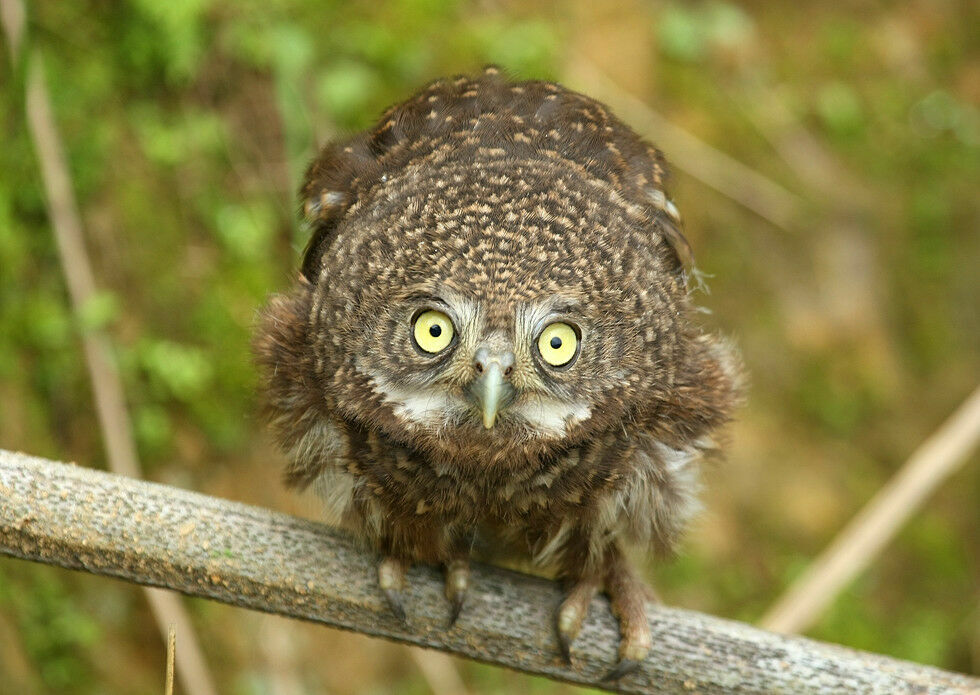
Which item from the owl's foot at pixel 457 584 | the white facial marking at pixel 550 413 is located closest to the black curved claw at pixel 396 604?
the owl's foot at pixel 457 584

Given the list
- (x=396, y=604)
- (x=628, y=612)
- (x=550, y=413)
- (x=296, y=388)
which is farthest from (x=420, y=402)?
(x=628, y=612)

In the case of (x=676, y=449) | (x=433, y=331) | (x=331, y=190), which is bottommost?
(x=433, y=331)

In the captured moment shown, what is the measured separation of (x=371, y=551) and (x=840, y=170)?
166 inches

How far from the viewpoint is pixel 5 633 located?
4.11 metres

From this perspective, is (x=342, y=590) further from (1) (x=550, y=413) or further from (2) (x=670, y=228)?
(2) (x=670, y=228)

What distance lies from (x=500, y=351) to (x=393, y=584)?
783 millimetres

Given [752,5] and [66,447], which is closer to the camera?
[66,447]

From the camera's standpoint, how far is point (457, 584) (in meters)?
2.65

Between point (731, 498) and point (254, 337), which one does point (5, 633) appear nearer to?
point (254, 337)

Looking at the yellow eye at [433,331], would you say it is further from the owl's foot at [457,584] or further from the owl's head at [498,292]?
the owl's foot at [457,584]

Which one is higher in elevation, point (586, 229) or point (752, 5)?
point (752, 5)

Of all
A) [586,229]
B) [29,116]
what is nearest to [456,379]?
[586,229]

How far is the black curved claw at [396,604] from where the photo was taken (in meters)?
2.62

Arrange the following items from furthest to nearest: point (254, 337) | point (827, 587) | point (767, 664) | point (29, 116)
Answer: point (29, 116) < point (827, 587) < point (254, 337) < point (767, 664)
